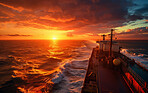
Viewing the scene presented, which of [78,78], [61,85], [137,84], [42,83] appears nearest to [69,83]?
[61,85]

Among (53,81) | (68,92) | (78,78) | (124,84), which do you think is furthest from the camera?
(78,78)

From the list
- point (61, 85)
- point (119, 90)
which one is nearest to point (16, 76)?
point (61, 85)

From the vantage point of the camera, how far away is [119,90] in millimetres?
9406

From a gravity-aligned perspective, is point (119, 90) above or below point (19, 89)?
above

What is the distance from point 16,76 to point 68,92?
15974mm

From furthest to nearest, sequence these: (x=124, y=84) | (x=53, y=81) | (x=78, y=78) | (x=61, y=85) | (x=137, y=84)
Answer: (x=78, y=78), (x=53, y=81), (x=61, y=85), (x=124, y=84), (x=137, y=84)

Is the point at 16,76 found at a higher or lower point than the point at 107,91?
lower

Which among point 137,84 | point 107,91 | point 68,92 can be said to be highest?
point 137,84

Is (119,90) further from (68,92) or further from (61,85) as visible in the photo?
(61,85)

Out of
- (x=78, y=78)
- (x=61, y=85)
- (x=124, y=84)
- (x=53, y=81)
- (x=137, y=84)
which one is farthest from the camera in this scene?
(x=78, y=78)

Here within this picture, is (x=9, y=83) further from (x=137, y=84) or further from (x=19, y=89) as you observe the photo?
(x=137, y=84)

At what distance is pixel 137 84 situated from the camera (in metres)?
8.93

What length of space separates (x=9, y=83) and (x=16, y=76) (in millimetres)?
3074

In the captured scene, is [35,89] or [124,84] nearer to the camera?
[124,84]
